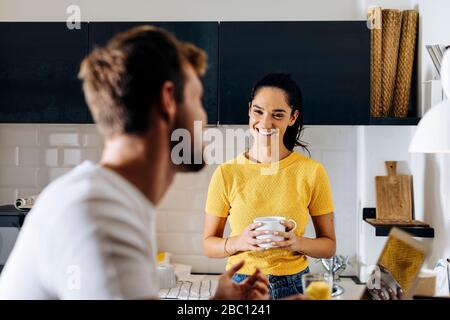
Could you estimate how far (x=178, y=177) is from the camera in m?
1.25

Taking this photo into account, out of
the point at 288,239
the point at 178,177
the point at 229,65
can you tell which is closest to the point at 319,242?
the point at 288,239

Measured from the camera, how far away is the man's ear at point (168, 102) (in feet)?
1.38

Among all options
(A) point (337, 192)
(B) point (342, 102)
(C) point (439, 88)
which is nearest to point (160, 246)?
(A) point (337, 192)

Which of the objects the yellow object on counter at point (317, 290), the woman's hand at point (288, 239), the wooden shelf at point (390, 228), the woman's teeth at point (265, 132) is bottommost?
the yellow object on counter at point (317, 290)

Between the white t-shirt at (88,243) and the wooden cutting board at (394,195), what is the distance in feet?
2.27

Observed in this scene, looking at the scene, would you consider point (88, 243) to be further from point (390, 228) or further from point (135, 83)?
point (390, 228)

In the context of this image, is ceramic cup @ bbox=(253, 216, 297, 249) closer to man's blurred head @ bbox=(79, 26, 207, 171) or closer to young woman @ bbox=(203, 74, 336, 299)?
young woman @ bbox=(203, 74, 336, 299)

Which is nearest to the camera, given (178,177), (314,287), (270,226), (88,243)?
(88,243)

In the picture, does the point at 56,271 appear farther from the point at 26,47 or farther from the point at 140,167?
the point at 26,47

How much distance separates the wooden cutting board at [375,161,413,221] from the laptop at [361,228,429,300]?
1.26 ft

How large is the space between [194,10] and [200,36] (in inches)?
1.8

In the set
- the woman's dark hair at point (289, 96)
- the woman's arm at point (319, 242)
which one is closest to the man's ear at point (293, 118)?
the woman's dark hair at point (289, 96)

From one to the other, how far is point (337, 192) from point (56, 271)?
84 cm

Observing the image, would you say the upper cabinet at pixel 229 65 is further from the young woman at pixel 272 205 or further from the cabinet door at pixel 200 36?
the young woman at pixel 272 205
